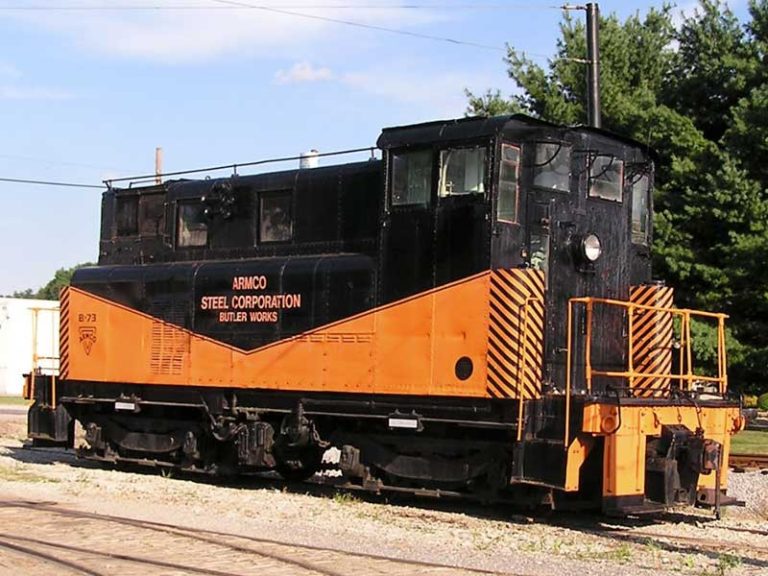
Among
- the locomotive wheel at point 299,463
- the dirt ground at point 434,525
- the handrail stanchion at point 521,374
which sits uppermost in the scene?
the handrail stanchion at point 521,374

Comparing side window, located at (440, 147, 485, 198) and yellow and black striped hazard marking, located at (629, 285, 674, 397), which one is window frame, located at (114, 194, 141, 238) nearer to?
side window, located at (440, 147, 485, 198)

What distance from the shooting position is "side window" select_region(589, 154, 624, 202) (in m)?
13.0

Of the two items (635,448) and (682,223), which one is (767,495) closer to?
(635,448)

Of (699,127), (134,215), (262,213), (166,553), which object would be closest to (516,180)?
(262,213)

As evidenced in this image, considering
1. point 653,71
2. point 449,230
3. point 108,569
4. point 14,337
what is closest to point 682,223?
point 653,71

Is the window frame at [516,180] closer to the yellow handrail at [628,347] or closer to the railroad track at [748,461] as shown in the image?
the yellow handrail at [628,347]

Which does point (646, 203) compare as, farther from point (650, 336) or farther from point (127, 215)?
point (127, 215)

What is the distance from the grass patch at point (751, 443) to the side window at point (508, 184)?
28.6 feet

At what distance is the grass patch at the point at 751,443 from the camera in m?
19.2

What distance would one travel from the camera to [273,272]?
14305 millimetres

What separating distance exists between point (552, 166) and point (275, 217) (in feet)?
13.6

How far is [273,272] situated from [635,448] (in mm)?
5307

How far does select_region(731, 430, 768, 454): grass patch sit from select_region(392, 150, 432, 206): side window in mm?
8956

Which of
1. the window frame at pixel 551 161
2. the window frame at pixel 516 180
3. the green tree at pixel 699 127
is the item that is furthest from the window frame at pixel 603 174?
the green tree at pixel 699 127
